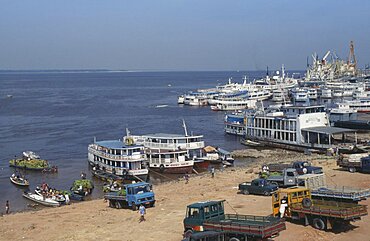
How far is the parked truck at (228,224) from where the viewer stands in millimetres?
21656

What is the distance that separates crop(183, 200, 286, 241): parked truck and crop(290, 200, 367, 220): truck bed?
2.46 metres

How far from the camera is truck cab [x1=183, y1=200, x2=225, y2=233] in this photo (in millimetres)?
24122

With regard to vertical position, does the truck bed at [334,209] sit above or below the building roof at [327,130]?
above

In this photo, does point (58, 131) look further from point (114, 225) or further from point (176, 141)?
point (114, 225)

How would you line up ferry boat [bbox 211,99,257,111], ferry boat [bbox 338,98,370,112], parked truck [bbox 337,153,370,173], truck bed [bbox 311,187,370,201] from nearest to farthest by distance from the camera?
truck bed [bbox 311,187,370,201] < parked truck [bbox 337,153,370,173] < ferry boat [bbox 338,98,370,112] < ferry boat [bbox 211,99,257,111]

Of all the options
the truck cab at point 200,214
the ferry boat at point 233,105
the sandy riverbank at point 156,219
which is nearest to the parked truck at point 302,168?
the sandy riverbank at point 156,219

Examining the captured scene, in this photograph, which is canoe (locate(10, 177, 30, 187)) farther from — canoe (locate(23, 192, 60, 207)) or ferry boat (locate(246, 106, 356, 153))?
ferry boat (locate(246, 106, 356, 153))

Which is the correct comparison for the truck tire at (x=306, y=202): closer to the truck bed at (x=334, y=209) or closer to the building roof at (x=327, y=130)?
the truck bed at (x=334, y=209)

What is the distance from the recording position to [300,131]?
61938 mm

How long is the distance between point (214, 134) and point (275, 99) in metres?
64.5

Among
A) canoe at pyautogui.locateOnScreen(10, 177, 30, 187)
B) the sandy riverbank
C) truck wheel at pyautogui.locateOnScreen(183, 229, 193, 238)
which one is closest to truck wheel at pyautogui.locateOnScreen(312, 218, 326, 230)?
the sandy riverbank

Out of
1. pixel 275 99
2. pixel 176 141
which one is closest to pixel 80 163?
pixel 176 141

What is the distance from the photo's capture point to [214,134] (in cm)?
8406

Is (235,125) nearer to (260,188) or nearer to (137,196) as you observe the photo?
(260,188)
